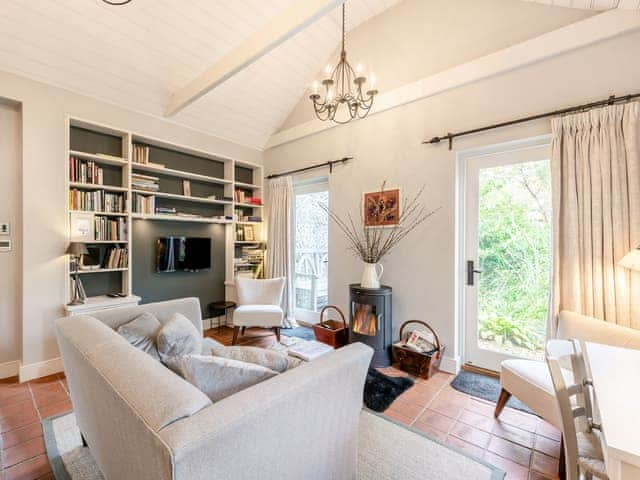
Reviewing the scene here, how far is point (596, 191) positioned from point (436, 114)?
1482 mm

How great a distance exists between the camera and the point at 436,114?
2.97 meters

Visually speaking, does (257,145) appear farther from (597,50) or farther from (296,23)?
(597,50)

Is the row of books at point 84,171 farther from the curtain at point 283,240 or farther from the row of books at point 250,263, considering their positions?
the curtain at point 283,240

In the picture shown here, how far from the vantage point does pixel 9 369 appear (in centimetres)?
275

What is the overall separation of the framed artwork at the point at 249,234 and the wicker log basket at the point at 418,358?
2.67 m

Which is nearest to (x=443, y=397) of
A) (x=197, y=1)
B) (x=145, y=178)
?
(x=145, y=178)

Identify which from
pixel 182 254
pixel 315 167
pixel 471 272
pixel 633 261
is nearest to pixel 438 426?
pixel 471 272

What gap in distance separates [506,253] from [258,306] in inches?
107

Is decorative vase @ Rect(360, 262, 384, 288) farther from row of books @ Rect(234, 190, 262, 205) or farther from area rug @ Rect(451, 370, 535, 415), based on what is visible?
row of books @ Rect(234, 190, 262, 205)

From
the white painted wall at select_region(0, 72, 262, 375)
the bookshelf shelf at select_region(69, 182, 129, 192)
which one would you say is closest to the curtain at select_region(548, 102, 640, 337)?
the bookshelf shelf at select_region(69, 182, 129, 192)

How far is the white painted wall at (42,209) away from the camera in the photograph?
2670 mm

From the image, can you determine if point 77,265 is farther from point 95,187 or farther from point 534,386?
point 534,386

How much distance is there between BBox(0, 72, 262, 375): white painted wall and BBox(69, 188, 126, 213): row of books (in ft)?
0.39

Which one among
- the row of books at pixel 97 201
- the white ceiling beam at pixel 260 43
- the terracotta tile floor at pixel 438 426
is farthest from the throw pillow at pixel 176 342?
the white ceiling beam at pixel 260 43
